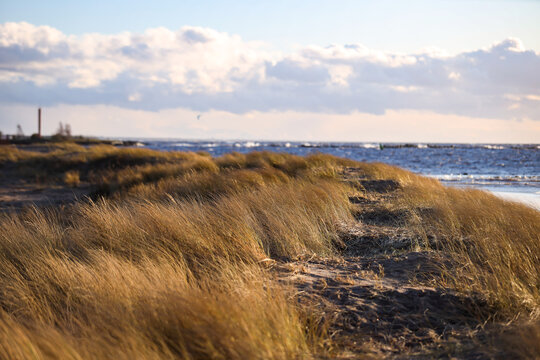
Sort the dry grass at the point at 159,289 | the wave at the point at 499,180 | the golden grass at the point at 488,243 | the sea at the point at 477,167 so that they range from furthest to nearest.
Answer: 1. the wave at the point at 499,180
2. the sea at the point at 477,167
3. the golden grass at the point at 488,243
4. the dry grass at the point at 159,289

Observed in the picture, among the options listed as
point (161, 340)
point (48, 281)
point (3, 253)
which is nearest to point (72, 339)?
point (161, 340)

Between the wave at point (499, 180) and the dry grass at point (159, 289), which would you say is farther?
the wave at point (499, 180)

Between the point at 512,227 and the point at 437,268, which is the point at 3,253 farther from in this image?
the point at 512,227

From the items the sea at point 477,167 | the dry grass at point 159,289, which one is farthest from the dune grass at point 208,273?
the sea at point 477,167

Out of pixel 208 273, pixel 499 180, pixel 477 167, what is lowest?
pixel 208 273

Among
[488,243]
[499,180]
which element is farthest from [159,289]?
[499,180]

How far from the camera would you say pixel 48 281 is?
380cm

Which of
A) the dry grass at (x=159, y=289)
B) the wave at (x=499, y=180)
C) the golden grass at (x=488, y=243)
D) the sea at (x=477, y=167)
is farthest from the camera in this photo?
the wave at (x=499, y=180)

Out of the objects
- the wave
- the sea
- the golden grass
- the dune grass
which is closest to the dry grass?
the dune grass

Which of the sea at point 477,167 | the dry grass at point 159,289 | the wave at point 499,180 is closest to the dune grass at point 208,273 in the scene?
the dry grass at point 159,289

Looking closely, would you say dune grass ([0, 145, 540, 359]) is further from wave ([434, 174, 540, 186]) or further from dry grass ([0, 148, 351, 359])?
wave ([434, 174, 540, 186])

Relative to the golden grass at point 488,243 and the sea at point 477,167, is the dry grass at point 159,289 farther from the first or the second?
the sea at point 477,167

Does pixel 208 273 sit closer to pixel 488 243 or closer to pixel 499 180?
pixel 488 243

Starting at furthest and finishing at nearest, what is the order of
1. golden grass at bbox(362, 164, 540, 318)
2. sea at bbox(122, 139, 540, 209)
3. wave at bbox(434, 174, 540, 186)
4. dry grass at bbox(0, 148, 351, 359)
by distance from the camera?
wave at bbox(434, 174, 540, 186)
sea at bbox(122, 139, 540, 209)
golden grass at bbox(362, 164, 540, 318)
dry grass at bbox(0, 148, 351, 359)
